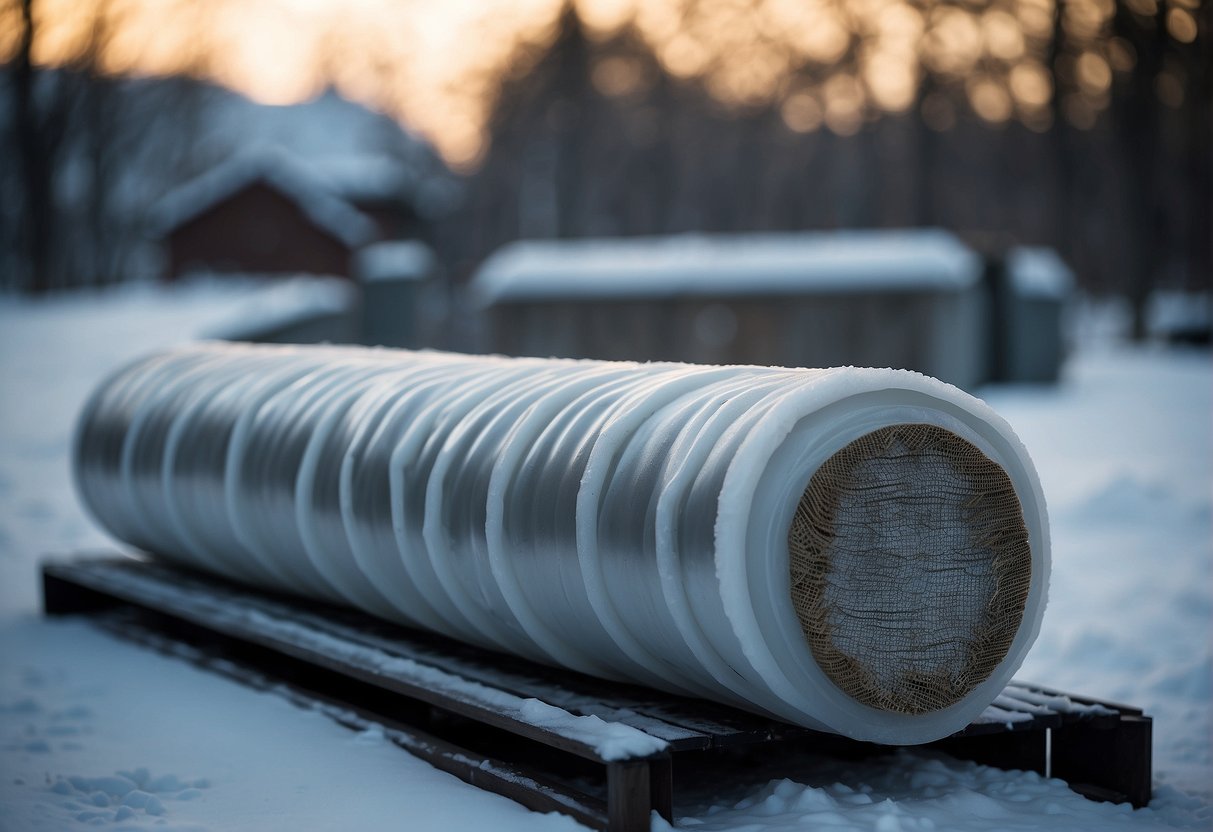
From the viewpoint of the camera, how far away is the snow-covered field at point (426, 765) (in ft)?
14.8

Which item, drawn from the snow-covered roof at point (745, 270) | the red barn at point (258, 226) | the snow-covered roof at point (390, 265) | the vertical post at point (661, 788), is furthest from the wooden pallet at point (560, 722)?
the red barn at point (258, 226)

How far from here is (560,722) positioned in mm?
4598

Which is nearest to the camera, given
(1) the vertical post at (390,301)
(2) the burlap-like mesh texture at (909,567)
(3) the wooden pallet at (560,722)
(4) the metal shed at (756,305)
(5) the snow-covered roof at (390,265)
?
(2) the burlap-like mesh texture at (909,567)

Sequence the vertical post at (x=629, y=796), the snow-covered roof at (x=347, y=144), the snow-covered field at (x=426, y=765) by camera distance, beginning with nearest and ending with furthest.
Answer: the vertical post at (x=629, y=796) → the snow-covered field at (x=426, y=765) → the snow-covered roof at (x=347, y=144)

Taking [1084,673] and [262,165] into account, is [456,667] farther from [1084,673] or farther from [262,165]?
[262,165]

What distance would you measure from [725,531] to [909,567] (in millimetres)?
675

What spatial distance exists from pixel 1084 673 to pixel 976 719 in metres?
2.19

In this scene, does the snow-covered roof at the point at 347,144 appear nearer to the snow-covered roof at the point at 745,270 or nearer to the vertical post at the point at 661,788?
the snow-covered roof at the point at 745,270

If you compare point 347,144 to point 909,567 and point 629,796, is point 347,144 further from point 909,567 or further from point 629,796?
point 629,796

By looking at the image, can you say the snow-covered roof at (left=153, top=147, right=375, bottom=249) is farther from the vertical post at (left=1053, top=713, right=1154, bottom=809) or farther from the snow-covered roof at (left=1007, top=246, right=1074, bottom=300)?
the vertical post at (left=1053, top=713, right=1154, bottom=809)

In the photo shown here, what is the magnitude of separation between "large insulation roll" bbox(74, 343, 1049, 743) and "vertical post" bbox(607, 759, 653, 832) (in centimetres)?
43

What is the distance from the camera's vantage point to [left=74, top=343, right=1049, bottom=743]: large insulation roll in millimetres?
4250

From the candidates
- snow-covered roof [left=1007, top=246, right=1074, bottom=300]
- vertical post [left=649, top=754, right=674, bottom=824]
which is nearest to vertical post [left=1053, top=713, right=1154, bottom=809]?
vertical post [left=649, top=754, right=674, bottom=824]

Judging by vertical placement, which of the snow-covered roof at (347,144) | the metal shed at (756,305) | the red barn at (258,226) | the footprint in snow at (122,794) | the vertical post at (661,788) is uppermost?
the snow-covered roof at (347,144)
